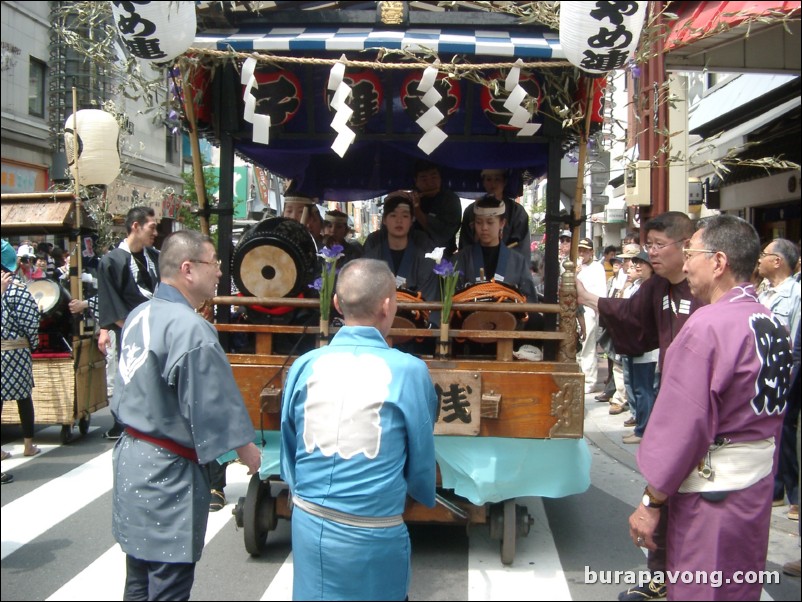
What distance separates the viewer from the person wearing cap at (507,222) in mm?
6121

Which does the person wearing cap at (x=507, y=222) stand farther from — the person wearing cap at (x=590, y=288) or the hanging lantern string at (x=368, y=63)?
the person wearing cap at (x=590, y=288)

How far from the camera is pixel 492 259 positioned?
5164mm

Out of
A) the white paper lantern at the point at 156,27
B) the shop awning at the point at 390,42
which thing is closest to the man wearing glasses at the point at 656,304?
the shop awning at the point at 390,42

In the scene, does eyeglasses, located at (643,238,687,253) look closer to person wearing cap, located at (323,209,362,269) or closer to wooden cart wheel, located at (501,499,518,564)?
wooden cart wheel, located at (501,499,518,564)

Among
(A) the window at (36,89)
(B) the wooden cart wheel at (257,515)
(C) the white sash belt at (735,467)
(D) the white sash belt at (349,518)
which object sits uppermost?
(A) the window at (36,89)

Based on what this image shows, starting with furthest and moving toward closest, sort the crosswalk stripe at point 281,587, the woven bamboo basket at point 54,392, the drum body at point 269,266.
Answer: the woven bamboo basket at point 54,392 < the drum body at point 269,266 < the crosswalk stripe at point 281,587

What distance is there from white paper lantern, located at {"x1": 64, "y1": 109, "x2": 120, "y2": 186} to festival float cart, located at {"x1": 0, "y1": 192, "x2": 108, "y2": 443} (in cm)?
29

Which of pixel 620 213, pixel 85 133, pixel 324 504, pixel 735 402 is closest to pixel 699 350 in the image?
pixel 735 402

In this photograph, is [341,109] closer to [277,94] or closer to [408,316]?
[277,94]

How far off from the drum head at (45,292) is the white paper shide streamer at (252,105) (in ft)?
13.2

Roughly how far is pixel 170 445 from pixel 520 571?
241 cm

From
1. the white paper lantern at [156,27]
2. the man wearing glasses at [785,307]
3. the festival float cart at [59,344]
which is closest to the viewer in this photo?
the white paper lantern at [156,27]

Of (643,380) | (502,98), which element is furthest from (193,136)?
(643,380)

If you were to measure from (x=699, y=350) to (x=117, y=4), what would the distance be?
3.25 m
